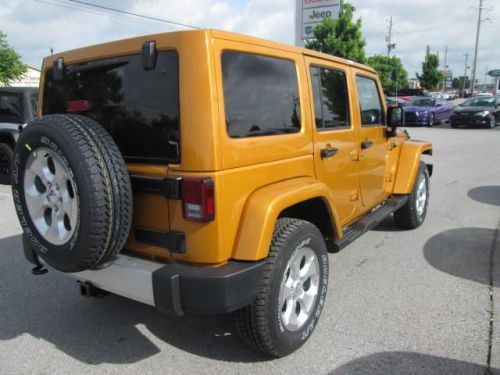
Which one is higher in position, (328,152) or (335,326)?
(328,152)

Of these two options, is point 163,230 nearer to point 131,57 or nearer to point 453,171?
point 131,57

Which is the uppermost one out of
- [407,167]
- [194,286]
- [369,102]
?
[369,102]

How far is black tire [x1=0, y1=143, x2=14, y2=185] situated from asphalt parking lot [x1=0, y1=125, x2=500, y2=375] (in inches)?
151

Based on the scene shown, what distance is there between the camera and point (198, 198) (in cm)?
235

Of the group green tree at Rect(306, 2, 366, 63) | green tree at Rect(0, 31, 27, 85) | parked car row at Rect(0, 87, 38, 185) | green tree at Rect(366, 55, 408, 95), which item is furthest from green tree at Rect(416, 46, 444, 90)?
parked car row at Rect(0, 87, 38, 185)

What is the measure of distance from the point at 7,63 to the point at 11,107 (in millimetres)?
14733

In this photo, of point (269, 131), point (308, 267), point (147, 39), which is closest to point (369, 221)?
point (308, 267)

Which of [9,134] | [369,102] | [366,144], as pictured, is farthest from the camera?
[9,134]

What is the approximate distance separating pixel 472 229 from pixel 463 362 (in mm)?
3070

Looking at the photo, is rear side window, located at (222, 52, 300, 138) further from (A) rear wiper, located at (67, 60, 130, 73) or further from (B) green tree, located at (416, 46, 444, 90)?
(B) green tree, located at (416, 46, 444, 90)

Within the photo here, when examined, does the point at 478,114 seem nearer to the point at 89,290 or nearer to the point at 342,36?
the point at 342,36

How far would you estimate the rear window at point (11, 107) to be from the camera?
818 centimetres

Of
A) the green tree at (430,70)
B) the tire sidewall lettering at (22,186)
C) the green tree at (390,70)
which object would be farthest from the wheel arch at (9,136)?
the green tree at (430,70)

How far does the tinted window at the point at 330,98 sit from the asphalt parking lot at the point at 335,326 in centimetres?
144
